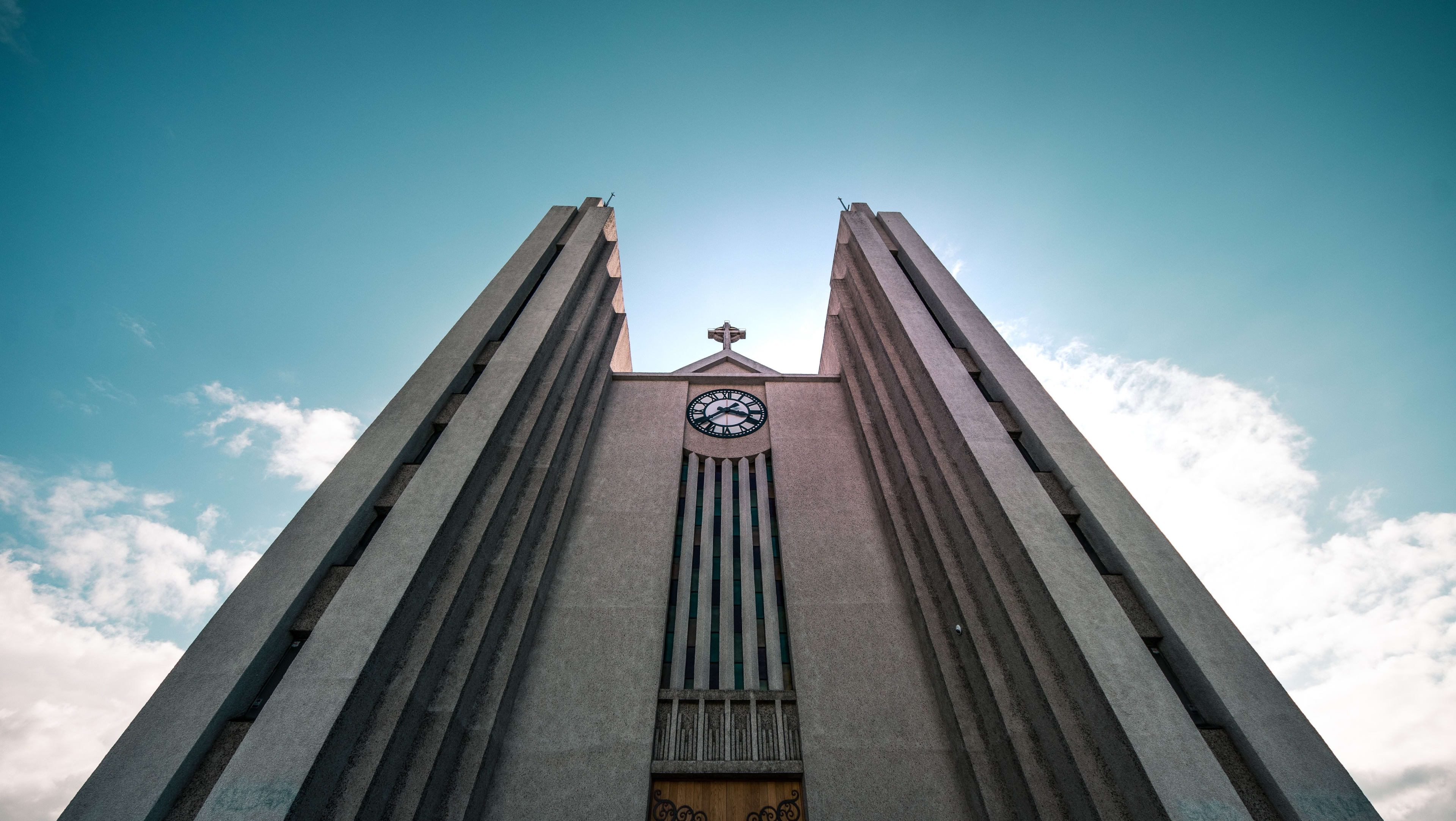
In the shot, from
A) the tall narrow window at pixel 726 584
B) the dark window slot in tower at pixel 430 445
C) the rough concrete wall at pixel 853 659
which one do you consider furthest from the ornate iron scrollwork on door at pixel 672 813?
the dark window slot in tower at pixel 430 445

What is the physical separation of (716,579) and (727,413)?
23.4 ft

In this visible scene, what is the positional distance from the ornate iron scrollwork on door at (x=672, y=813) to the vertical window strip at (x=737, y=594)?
2.55 metres

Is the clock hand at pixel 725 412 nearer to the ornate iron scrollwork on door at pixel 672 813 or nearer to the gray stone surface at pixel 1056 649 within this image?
the gray stone surface at pixel 1056 649

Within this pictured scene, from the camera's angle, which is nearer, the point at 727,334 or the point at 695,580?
the point at 695,580

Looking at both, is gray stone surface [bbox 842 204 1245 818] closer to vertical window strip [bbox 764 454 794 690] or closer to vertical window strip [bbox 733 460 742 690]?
vertical window strip [bbox 764 454 794 690]

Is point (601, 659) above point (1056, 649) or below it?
above

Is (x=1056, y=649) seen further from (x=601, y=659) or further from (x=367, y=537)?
(x=367, y=537)

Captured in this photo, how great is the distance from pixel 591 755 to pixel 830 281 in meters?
20.2

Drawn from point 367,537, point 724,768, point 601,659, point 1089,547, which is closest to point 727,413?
point 601,659

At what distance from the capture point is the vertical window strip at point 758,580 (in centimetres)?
Answer: 1313

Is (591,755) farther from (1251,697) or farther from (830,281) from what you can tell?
(830,281)

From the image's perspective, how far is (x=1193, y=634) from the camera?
896 cm

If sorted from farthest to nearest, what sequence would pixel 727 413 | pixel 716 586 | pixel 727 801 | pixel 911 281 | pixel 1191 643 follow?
1. pixel 727 413
2. pixel 911 281
3. pixel 716 586
4. pixel 727 801
5. pixel 1191 643

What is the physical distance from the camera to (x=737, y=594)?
48.5 ft
